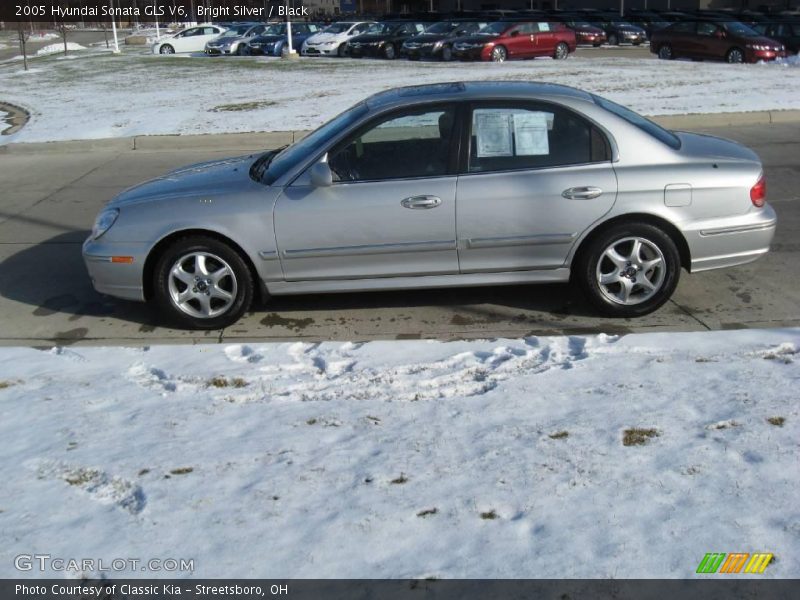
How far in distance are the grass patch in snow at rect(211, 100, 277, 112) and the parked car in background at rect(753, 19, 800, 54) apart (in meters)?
17.8

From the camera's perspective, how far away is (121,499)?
3449 millimetres

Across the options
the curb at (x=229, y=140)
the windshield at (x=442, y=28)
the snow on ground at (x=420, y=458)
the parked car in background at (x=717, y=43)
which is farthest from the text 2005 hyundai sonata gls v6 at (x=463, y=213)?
the windshield at (x=442, y=28)

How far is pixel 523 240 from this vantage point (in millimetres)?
5598

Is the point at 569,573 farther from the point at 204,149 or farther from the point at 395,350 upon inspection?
the point at 204,149

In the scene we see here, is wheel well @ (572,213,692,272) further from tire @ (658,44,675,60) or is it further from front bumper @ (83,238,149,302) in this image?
tire @ (658,44,675,60)

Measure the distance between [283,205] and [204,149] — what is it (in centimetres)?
859

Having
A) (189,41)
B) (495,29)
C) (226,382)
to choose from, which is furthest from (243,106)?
(189,41)

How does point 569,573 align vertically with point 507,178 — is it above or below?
below

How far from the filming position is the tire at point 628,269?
5582 millimetres

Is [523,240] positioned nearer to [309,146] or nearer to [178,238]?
[309,146]

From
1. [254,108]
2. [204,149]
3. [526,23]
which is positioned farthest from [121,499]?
[526,23]

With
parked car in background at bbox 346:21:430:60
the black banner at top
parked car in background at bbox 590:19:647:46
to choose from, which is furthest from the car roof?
the black banner at top

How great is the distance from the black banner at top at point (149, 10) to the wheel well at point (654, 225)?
57910 millimetres
